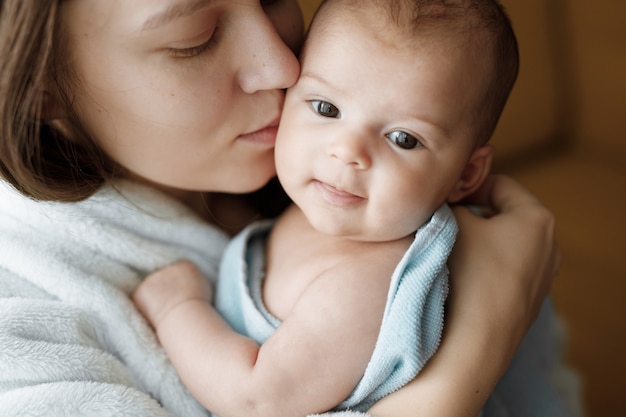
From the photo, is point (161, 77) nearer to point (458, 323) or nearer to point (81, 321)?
point (81, 321)

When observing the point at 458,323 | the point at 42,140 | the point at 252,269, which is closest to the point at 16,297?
the point at 42,140

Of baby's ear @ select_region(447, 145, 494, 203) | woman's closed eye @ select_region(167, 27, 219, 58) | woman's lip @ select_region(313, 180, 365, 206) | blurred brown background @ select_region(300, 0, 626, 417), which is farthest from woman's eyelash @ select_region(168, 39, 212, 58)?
blurred brown background @ select_region(300, 0, 626, 417)

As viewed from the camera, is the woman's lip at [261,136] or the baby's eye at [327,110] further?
the woman's lip at [261,136]

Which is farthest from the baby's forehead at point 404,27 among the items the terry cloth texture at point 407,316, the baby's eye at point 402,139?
the terry cloth texture at point 407,316

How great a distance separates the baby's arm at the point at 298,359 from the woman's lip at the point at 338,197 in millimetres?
96

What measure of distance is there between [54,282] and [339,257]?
391mm

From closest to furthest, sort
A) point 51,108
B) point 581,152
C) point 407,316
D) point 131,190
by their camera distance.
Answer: point 407,316, point 51,108, point 131,190, point 581,152

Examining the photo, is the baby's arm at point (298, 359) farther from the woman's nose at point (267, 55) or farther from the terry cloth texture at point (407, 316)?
the woman's nose at point (267, 55)

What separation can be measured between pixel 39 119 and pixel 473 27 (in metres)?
0.56

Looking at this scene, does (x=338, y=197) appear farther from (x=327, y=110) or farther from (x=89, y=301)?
(x=89, y=301)

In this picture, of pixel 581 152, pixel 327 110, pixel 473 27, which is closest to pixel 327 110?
pixel 327 110

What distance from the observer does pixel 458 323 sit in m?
1.07

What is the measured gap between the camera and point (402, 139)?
1.00 meters

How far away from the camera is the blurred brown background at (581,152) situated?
2027mm
